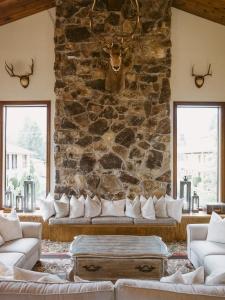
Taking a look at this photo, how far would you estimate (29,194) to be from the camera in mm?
6520

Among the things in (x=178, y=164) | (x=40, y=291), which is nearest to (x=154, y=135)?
(x=178, y=164)

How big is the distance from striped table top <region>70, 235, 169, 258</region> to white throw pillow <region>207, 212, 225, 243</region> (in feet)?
2.07

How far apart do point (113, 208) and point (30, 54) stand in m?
3.29

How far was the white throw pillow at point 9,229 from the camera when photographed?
4.45m

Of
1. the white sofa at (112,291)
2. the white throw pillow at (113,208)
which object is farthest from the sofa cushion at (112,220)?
the white sofa at (112,291)

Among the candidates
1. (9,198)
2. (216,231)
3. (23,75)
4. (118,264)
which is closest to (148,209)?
(216,231)

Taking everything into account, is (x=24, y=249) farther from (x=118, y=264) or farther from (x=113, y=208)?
(x=113, y=208)

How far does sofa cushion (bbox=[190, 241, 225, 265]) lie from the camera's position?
13.1 ft

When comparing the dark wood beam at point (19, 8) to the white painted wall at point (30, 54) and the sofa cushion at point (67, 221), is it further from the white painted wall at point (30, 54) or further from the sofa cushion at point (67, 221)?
the sofa cushion at point (67, 221)

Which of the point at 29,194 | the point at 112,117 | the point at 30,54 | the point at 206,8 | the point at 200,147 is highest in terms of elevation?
the point at 206,8

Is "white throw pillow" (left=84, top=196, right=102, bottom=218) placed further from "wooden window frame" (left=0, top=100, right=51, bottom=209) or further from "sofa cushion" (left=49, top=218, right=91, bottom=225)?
"wooden window frame" (left=0, top=100, right=51, bottom=209)

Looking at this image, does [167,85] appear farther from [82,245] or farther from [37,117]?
[82,245]

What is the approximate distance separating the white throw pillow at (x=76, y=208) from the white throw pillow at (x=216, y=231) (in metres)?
2.32

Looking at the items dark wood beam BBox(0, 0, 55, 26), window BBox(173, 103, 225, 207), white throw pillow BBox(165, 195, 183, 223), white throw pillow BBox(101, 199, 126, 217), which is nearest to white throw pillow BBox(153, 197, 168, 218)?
white throw pillow BBox(165, 195, 183, 223)
